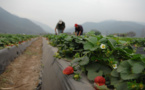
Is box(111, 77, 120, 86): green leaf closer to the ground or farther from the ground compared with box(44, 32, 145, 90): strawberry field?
closer to the ground

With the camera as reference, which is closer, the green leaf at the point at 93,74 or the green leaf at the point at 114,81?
the green leaf at the point at 114,81

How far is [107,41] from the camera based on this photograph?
5.06ft

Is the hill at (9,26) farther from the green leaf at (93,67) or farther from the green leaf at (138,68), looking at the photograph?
the green leaf at (138,68)

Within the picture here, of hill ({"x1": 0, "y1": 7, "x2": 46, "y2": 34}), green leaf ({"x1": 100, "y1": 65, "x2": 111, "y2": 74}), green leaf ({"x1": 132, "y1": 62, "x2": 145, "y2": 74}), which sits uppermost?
hill ({"x1": 0, "y1": 7, "x2": 46, "y2": 34})

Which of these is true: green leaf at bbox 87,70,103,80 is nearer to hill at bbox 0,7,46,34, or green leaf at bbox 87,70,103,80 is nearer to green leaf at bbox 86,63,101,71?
green leaf at bbox 86,63,101,71

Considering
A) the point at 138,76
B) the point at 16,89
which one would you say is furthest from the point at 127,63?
the point at 16,89

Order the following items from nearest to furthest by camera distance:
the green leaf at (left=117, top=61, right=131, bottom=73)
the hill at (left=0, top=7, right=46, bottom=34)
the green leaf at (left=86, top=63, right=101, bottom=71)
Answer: the green leaf at (left=117, top=61, right=131, bottom=73)
the green leaf at (left=86, top=63, right=101, bottom=71)
the hill at (left=0, top=7, right=46, bottom=34)

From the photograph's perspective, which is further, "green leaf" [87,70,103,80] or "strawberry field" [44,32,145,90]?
"green leaf" [87,70,103,80]

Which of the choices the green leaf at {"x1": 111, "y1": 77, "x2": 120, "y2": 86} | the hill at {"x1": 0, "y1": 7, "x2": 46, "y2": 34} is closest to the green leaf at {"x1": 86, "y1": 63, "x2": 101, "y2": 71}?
the green leaf at {"x1": 111, "y1": 77, "x2": 120, "y2": 86}

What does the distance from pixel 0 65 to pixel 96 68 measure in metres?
2.62

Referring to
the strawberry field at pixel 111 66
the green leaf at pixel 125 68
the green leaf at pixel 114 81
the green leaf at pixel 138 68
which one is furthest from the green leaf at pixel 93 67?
the green leaf at pixel 138 68

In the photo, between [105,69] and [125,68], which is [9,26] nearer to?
[105,69]

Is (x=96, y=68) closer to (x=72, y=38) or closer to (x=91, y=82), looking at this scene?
(x=91, y=82)

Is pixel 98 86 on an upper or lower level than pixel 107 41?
lower
